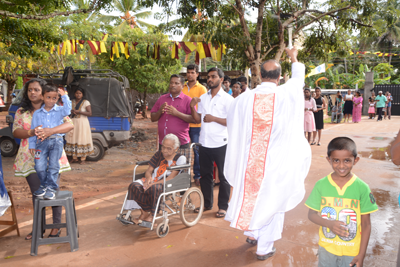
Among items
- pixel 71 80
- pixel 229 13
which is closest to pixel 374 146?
pixel 229 13

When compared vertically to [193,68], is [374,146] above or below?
below

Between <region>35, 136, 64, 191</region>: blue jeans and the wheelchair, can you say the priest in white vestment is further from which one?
<region>35, 136, 64, 191</region>: blue jeans

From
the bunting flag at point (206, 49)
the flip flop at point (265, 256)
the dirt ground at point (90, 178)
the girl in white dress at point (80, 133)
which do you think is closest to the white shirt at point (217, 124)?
the flip flop at point (265, 256)

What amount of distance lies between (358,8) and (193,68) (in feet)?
22.5

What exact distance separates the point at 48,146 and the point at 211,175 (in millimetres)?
2186

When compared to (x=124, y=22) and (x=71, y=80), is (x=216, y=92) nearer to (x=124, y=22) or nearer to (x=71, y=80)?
(x=71, y=80)

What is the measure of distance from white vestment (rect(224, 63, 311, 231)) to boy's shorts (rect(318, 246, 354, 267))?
3.01ft

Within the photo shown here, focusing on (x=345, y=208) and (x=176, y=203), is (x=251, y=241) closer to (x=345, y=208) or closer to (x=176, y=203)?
(x=176, y=203)

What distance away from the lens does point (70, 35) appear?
58.0 feet

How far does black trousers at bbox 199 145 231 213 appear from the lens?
4.71 m

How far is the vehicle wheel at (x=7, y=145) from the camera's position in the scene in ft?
30.7

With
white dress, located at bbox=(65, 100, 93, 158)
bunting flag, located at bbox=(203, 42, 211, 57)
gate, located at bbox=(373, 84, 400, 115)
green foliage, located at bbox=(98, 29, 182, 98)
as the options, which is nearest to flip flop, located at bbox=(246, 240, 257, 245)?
white dress, located at bbox=(65, 100, 93, 158)

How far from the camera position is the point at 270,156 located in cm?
341

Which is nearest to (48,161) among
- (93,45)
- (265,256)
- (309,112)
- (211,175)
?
(211,175)
